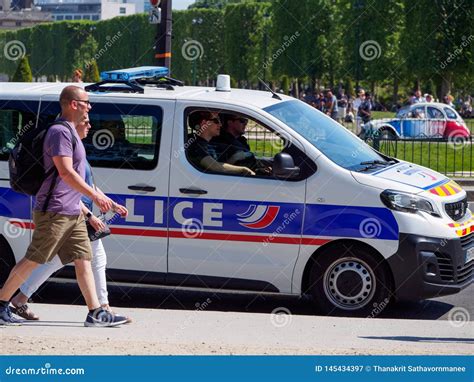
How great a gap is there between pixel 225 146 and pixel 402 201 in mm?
1515

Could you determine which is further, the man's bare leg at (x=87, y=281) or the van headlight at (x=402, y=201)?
the van headlight at (x=402, y=201)

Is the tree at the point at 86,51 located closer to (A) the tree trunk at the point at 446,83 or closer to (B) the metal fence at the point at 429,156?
(A) the tree trunk at the point at 446,83

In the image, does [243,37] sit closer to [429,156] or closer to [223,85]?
[429,156]

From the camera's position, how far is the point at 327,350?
21.7ft

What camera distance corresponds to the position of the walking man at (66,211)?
7031 mm

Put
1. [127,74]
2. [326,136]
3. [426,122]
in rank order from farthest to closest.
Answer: [426,122]
[127,74]
[326,136]

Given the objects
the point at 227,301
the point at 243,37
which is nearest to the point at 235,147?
the point at 227,301

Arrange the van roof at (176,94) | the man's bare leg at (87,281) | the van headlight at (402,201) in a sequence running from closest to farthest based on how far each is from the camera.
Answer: the man's bare leg at (87,281), the van headlight at (402,201), the van roof at (176,94)

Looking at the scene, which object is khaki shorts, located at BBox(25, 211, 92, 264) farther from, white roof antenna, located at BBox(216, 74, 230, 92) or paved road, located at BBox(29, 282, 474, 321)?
white roof antenna, located at BBox(216, 74, 230, 92)

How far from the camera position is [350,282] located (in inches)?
332

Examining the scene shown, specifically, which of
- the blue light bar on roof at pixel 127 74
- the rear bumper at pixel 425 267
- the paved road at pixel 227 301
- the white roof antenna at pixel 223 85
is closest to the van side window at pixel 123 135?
the blue light bar on roof at pixel 127 74

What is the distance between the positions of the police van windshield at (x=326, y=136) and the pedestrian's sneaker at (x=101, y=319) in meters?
2.24

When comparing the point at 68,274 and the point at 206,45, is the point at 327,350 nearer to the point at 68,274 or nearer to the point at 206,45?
the point at 68,274

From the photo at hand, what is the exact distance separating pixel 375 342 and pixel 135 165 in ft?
8.74
